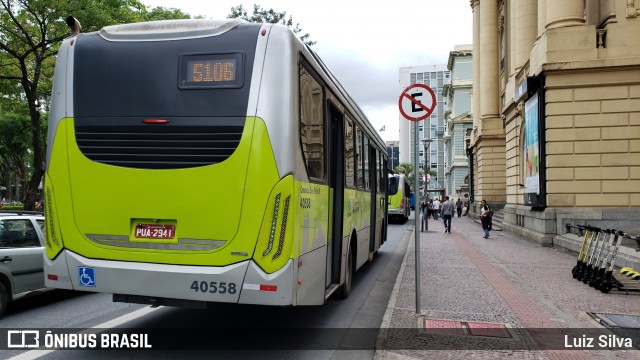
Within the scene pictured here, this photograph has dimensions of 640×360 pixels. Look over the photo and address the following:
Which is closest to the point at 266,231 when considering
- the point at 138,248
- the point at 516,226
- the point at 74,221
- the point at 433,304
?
the point at 138,248

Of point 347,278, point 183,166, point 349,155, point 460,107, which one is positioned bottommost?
point 347,278

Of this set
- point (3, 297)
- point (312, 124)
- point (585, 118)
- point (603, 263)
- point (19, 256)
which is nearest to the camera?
point (312, 124)

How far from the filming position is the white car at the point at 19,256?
695 centimetres

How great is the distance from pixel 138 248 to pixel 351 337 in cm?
280

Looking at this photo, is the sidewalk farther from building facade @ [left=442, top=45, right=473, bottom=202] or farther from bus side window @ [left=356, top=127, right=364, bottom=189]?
building facade @ [left=442, top=45, right=473, bottom=202]

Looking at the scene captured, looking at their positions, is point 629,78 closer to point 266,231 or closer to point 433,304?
point 433,304

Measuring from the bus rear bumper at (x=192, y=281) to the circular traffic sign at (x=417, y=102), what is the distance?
366cm

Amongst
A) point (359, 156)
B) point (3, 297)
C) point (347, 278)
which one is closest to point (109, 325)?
point (3, 297)

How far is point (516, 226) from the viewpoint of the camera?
22312 millimetres

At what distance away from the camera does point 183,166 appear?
4.86 meters

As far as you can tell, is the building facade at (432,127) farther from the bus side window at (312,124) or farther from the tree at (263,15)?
the bus side window at (312,124)

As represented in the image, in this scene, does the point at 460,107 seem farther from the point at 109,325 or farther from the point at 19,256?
the point at 109,325

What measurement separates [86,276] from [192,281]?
1.19 metres

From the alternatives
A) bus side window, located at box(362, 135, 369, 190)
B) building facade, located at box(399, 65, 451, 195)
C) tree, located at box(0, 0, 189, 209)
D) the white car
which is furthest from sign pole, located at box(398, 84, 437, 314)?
building facade, located at box(399, 65, 451, 195)
